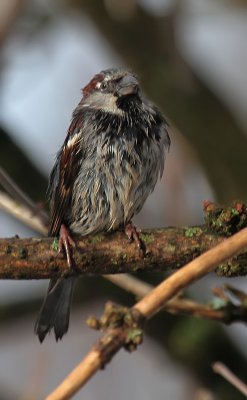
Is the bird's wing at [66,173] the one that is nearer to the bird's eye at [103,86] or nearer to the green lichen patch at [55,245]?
the bird's eye at [103,86]

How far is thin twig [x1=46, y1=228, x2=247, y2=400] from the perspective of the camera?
1.50m

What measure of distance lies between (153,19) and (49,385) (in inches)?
121

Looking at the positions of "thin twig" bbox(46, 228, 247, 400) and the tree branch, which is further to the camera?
the tree branch

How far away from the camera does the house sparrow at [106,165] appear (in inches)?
134

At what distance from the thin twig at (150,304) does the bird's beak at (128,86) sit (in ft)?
6.54

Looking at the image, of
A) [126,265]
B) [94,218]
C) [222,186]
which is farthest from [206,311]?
[222,186]

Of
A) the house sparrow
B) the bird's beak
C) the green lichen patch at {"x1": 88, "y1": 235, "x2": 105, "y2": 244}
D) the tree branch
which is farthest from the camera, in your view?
the bird's beak

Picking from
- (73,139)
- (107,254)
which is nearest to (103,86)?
(73,139)

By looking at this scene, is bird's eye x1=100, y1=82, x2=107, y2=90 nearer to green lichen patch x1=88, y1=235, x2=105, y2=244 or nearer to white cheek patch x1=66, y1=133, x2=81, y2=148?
white cheek patch x1=66, y1=133, x2=81, y2=148

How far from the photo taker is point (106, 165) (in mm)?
3398

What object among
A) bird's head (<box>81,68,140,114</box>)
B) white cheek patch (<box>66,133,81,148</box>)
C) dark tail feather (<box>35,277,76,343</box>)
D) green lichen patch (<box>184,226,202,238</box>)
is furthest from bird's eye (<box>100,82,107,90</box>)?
green lichen patch (<box>184,226,202,238</box>)

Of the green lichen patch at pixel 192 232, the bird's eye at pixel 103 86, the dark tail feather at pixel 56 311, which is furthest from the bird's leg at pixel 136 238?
the bird's eye at pixel 103 86

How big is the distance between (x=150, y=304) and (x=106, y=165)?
1.83 m

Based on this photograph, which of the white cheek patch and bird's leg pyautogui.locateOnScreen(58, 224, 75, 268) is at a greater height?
the white cheek patch
